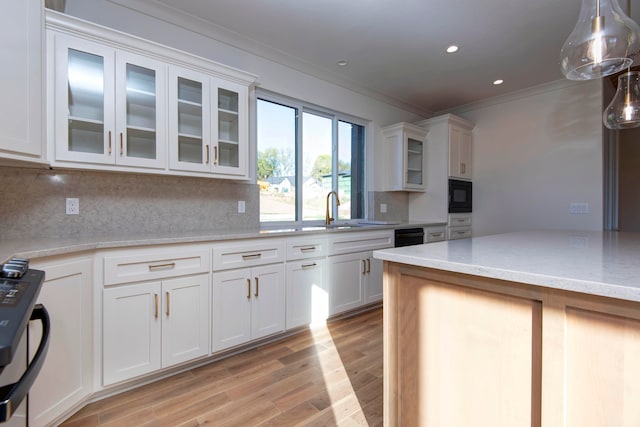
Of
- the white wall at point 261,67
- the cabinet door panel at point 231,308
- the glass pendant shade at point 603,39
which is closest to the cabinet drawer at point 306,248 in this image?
the cabinet door panel at point 231,308

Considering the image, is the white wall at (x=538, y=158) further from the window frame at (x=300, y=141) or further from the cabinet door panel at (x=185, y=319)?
the cabinet door panel at (x=185, y=319)

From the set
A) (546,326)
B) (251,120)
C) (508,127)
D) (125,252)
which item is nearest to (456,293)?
(546,326)

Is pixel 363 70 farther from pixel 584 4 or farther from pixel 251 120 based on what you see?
pixel 584 4

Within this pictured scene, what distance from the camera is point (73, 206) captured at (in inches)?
78.2

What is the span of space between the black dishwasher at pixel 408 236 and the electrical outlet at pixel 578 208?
5.85 ft

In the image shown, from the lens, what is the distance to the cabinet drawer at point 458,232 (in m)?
4.12

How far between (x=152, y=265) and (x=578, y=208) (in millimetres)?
4441

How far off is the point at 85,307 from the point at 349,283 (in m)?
2.07

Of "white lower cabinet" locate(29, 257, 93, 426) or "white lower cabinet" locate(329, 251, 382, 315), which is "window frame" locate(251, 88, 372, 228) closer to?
"white lower cabinet" locate(329, 251, 382, 315)

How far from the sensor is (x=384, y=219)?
4180 millimetres

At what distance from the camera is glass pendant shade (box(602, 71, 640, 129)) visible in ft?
6.81

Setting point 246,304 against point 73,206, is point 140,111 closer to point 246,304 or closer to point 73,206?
point 73,206

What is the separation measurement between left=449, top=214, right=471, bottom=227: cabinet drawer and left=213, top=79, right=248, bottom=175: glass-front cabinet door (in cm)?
294

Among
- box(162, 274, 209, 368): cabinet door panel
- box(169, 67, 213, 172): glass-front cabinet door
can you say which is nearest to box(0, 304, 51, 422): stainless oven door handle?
box(162, 274, 209, 368): cabinet door panel
